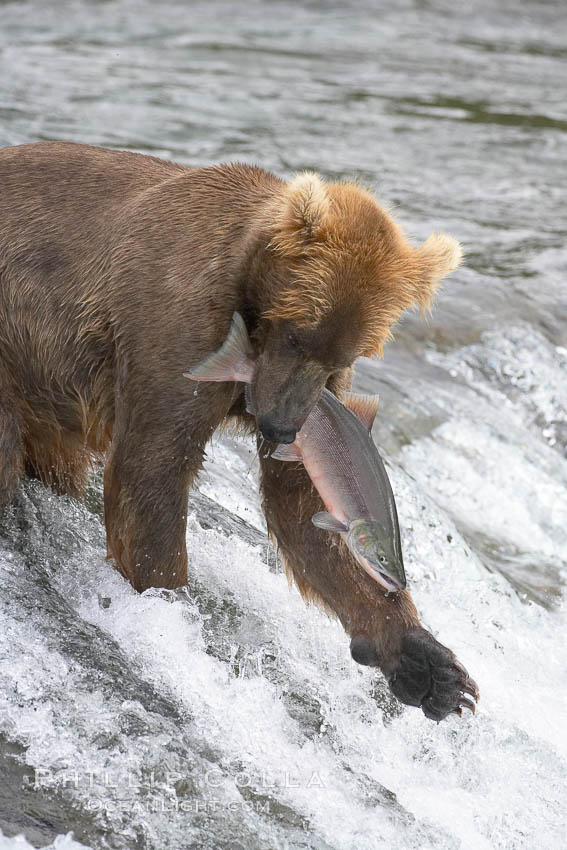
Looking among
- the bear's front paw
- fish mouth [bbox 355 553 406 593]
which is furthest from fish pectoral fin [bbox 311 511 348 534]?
the bear's front paw

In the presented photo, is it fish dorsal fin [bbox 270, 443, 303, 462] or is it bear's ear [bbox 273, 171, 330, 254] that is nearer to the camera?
bear's ear [bbox 273, 171, 330, 254]

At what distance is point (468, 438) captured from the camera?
7.19 meters

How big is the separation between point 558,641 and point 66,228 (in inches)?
125

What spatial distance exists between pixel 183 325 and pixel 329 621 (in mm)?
1645

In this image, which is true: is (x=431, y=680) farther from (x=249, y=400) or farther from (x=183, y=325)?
(x=183, y=325)

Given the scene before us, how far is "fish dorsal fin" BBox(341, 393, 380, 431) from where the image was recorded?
13.6ft

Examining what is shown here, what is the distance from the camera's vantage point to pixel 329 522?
4.02 meters

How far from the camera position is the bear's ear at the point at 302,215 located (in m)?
3.73

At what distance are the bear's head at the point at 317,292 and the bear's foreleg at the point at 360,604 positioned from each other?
0.64 metres

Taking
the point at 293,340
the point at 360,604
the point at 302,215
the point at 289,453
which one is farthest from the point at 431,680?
the point at 302,215

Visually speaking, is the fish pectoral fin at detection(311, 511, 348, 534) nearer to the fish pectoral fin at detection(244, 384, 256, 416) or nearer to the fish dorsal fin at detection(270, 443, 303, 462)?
the fish dorsal fin at detection(270, 443, 303, 462)

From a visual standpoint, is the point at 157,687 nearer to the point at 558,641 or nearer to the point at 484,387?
the point at 558,641

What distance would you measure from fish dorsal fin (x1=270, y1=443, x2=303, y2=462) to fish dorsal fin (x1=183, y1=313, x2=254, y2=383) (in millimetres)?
315

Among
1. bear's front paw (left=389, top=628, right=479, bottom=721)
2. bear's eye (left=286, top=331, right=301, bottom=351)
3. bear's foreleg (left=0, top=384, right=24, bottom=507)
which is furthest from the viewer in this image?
bear's foreleg (left=0, top=384, right=24, bottom=507)
